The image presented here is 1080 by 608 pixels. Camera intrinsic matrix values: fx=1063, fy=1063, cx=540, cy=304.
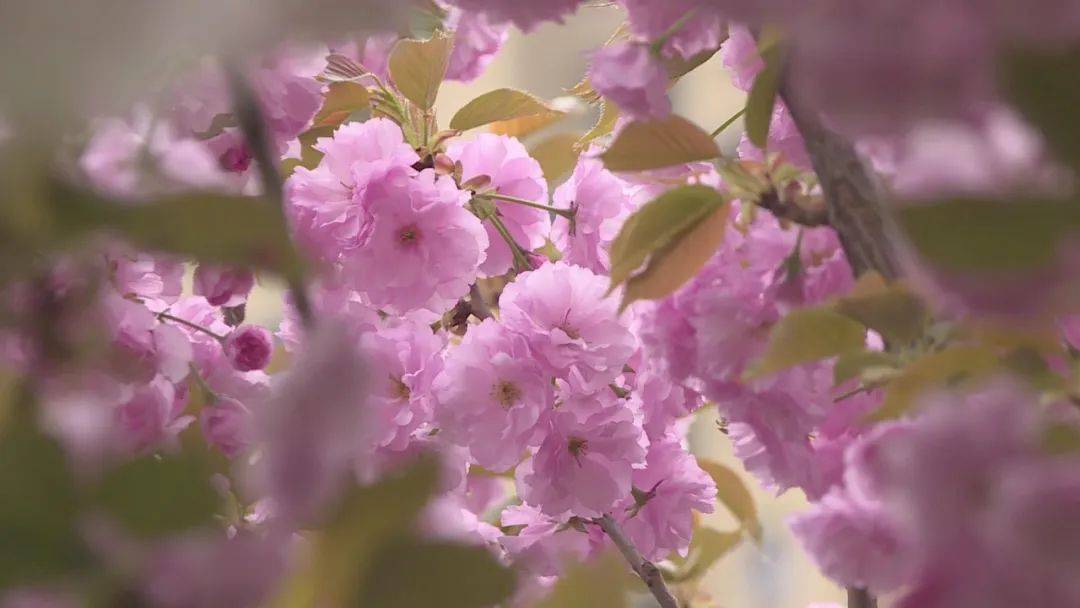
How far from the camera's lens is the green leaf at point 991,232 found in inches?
7.5

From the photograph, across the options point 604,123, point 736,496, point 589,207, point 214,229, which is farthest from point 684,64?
point 736,496

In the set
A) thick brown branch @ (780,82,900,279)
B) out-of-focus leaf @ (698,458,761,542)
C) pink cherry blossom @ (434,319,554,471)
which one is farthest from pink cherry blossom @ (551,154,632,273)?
thick brown branch @ (780,82,900,279)

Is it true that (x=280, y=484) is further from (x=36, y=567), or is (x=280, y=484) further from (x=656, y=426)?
(x=656, y=426)

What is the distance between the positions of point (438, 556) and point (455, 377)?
444 mm

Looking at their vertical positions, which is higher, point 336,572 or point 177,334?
point 336,572

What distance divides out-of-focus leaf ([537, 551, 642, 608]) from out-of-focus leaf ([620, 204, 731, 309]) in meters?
0.18

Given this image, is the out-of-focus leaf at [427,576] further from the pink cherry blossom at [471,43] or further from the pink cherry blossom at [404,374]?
the pink cherry blossom at [404,374]

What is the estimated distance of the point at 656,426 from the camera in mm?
695

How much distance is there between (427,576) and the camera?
202 millimetres

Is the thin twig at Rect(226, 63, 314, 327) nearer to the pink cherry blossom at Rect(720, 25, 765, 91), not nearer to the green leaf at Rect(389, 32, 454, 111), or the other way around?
the pink cherry blossom at Rect(720, 25, 765, 91)

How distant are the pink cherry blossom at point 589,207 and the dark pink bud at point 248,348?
23 centimetres

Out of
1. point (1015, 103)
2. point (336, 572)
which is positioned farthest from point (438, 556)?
point (1015, 103)

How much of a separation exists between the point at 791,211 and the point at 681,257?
5 cm

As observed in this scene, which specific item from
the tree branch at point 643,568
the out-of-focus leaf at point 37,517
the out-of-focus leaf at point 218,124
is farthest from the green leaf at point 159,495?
the tree branch at point 643,568
